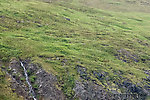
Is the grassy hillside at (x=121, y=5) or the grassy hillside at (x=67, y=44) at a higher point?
the grassy hillside at (x=121, y=5)

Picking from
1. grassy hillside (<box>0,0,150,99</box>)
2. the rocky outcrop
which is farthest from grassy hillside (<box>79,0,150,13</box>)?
the rocky outcrop

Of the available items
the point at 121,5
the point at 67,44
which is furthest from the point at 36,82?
the point at 121,5

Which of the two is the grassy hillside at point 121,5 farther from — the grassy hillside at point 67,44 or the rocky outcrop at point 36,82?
the rocky outcrop at point 36,82

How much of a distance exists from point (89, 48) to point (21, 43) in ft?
51.9

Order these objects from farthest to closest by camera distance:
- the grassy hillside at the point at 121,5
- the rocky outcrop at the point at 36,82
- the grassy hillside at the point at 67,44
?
the grassy hillside at the point at 121,5
the grassy hillside at the point at 67,44
the rocky outcrop at the point at 36,82

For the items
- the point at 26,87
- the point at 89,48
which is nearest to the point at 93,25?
the point at 89,48

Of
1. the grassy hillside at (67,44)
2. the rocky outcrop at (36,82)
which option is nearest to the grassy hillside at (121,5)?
the grassy hillside at (67,44)

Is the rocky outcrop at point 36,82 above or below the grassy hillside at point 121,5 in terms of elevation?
below

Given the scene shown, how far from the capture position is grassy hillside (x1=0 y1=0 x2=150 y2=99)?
2959 cm

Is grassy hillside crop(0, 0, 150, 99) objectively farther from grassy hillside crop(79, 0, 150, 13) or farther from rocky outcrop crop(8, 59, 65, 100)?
grassy hillside crop(79, 0, 150, 13)

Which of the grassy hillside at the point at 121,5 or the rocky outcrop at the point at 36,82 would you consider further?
the grassy hillside at the point at 121,5

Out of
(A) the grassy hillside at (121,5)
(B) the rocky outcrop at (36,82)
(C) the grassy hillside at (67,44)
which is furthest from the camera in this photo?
(A) the grassy hillside at (121,5)

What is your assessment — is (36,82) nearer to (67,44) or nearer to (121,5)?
(67,44)

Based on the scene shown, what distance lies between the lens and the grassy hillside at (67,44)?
29.6 meters
